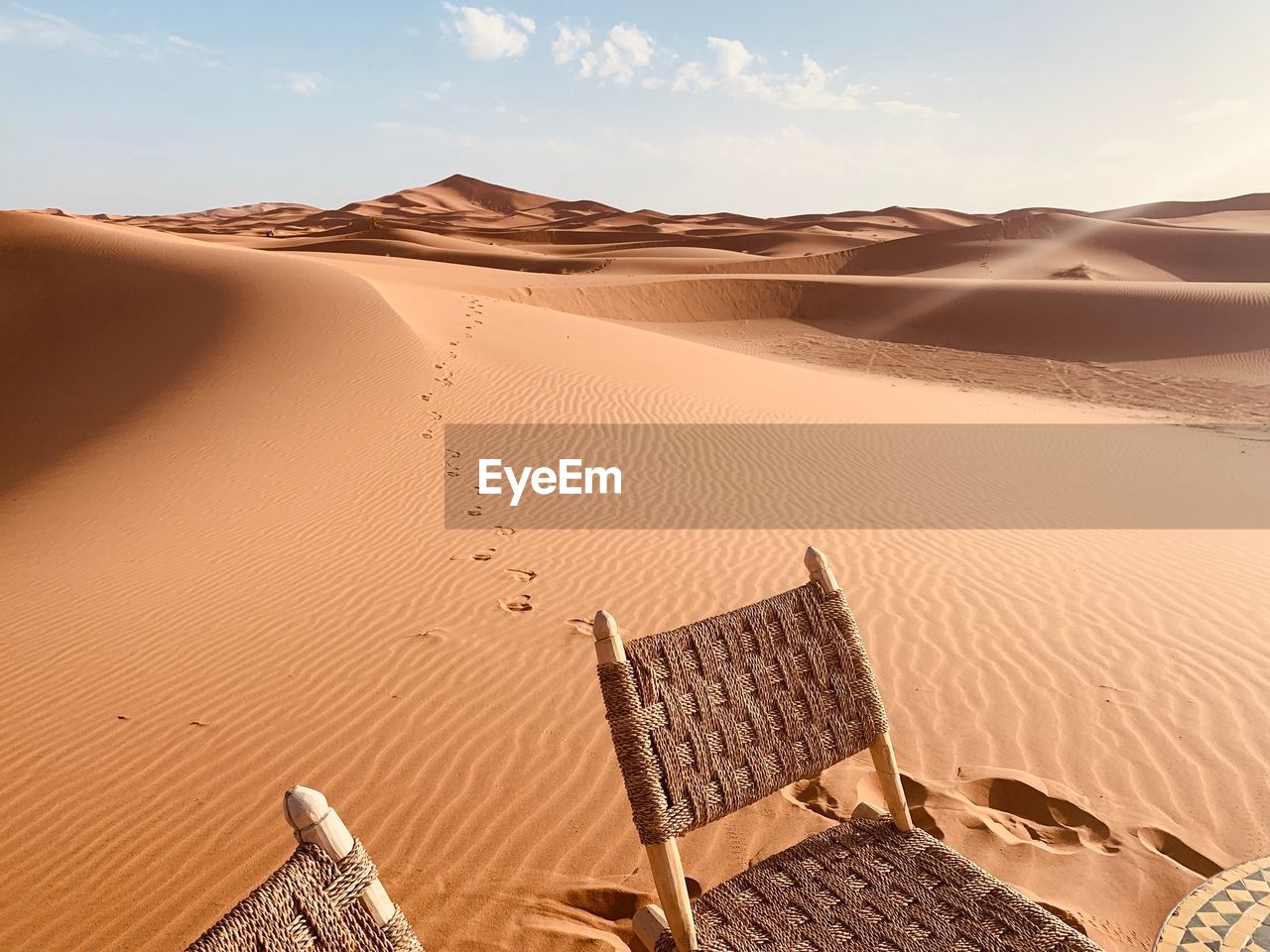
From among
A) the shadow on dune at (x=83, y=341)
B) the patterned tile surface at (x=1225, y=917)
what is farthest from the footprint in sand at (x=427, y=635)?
the shadow on dune at (x=83, y=341)

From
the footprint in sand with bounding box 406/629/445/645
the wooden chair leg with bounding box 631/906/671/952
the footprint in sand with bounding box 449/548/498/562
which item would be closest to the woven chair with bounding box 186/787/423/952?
the wooden chair leg with bounding box 631/906/671/952

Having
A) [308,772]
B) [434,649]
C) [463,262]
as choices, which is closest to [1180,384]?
[434,649]

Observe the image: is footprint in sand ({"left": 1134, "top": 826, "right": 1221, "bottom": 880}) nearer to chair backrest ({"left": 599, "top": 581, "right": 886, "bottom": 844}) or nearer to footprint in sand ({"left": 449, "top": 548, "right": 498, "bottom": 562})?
chair backrest ({"left": 599, "top": 581, "right": 886, "bottom": 844})

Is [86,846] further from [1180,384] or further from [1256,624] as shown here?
[1180,384]

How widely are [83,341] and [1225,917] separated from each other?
710 inches

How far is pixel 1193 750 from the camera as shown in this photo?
163 inches

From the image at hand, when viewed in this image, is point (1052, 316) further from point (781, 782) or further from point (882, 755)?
point (781, 782)

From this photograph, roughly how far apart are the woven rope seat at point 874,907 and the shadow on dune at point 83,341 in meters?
11.5

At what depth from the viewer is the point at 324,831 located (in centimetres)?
155

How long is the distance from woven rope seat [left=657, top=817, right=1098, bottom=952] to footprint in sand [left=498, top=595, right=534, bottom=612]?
157 inches

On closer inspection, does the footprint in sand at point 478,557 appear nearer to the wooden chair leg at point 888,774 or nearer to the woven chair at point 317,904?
the wooden chair leg at point 888,774

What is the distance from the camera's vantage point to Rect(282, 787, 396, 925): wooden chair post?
4.95 feet

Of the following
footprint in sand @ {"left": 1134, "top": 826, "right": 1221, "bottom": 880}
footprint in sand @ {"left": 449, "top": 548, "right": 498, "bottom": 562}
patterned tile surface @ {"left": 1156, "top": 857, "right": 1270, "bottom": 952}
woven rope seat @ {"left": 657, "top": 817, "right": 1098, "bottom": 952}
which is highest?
patterned tile surface @ {"left": 1156, "top": 857, "right": 1270, "bottom": 952}

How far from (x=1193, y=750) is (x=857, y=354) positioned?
21540 mm
